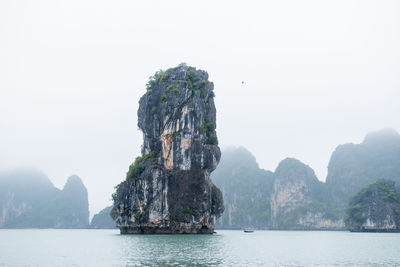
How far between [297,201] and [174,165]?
11006cm

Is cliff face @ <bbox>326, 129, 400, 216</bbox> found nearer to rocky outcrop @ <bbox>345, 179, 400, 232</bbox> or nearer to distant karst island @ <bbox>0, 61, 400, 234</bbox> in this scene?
distant karst island @ <bbox>0, 61, 400, 234</bbox>

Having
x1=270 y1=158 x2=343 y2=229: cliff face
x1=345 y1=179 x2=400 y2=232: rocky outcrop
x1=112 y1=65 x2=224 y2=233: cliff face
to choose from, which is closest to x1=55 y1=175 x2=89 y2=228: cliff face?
x1=270 y1=158 x2=343 y2=229: cliff face

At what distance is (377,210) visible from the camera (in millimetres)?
94000

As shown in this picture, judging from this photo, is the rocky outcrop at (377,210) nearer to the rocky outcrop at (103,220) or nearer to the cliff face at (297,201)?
the cliff face at (297,201)

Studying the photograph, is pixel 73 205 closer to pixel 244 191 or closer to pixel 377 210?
pixel 244 191

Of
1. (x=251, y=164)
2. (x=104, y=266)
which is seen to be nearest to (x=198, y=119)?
(x=104, y=266)

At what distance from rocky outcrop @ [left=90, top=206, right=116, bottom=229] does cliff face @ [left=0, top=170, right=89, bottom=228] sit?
1956cm

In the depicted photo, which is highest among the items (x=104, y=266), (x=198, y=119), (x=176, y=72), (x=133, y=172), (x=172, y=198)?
(x=176, y=72)

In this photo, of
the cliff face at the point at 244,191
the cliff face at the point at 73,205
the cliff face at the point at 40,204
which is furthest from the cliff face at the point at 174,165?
the cliff face at the point at 40,204

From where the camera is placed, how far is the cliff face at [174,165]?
5375 centimetres

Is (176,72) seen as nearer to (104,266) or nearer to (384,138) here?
(104,266)

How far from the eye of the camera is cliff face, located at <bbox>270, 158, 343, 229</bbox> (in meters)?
147

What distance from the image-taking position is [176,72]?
60125mm

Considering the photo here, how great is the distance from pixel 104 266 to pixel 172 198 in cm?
3323
